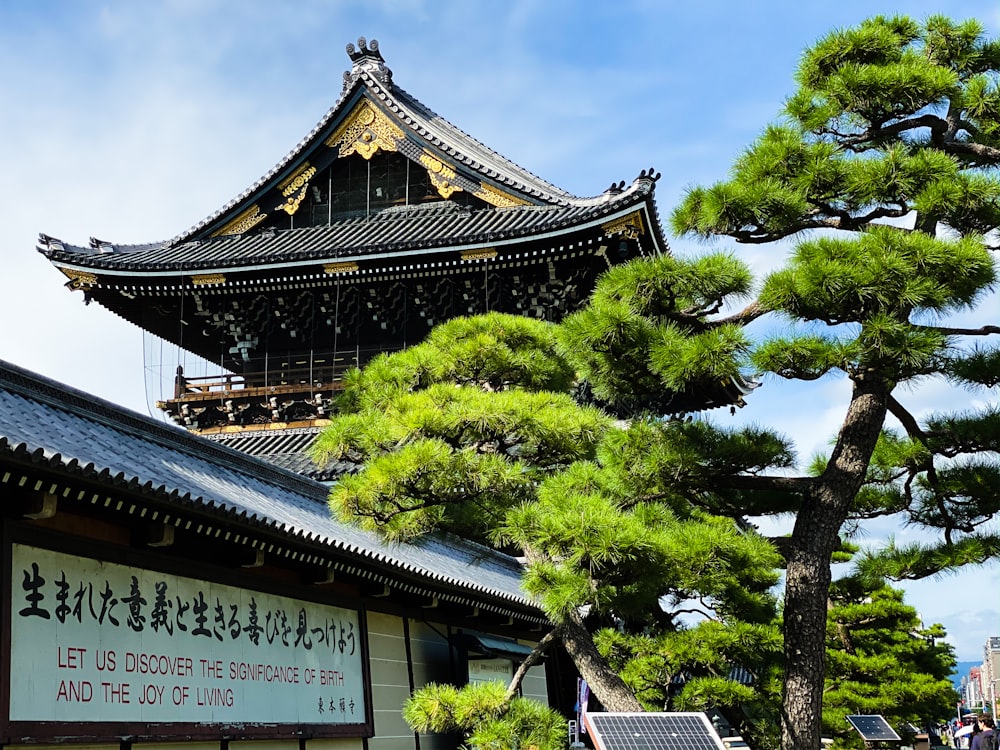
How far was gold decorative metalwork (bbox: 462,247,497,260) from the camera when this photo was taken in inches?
721

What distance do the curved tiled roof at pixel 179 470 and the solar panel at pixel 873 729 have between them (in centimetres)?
540

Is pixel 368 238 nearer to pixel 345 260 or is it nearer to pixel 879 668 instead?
pixel 345 260

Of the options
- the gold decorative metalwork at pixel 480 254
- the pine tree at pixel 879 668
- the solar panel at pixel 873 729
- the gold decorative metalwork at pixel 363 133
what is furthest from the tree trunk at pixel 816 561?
the gold decorative metalwork at pixel 363 133

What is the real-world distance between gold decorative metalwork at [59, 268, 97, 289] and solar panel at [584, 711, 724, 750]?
13.8m

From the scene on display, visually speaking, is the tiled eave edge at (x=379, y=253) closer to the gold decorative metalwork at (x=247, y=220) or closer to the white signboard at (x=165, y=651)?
the gold decorative metalwork at (x=247, y=220)

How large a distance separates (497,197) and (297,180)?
397cm

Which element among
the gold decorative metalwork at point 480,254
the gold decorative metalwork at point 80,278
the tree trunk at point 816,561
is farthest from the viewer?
the gold decorative metalwork at point 80,278

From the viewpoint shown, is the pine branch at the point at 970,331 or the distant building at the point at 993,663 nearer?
the pine branch at the point at 970,331

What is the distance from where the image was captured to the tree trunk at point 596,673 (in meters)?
10.4

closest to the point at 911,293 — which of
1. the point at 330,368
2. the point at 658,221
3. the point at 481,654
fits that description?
the point at 481,654

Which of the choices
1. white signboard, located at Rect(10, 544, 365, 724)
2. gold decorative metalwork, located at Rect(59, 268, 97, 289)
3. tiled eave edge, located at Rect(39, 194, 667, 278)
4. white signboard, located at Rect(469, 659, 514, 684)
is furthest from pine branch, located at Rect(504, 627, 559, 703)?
gold decorative metalwork, located at Rect(59, 268, 97, 289)

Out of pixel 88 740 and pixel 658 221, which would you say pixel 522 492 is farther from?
pixel 658 221

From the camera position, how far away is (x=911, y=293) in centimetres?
900

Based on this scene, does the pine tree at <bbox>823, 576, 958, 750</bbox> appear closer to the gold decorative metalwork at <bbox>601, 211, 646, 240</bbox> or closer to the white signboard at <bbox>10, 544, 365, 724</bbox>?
the gold decorative metalwork at <bbox>601, 211, 646, 240</bbox>
